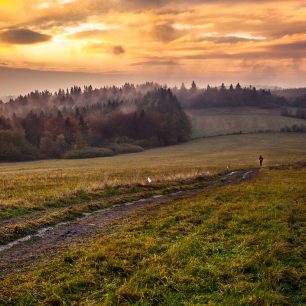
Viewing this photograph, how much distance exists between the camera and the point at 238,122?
163250mm

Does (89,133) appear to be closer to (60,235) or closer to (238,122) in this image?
(238,122)

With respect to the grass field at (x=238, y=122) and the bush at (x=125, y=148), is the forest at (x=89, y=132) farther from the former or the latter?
the grass field at (x=238, y=122)

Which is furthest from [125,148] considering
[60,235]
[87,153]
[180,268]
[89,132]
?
[180,268]

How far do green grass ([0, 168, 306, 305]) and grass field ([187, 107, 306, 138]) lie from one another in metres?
132

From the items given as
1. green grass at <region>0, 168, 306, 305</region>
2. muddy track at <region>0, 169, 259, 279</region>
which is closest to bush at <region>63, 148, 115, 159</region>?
muddy track at <region>0, 169, 259, 279</region>

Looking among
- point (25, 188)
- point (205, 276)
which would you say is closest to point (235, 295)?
point (205, 276)

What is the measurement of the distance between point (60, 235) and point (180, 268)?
6.39 metres

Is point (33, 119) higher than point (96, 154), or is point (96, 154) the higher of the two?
point (33, 119)

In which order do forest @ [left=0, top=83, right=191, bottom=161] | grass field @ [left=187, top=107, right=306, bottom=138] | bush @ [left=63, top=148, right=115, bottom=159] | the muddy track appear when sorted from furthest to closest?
grass field @ [left=187, top=107, right=306, bottom=138] → forest @ [left=0, top=83, right=191, bottom=161] → bush @ [left=63, top=148, right=115, bottom=159] → the muddy track

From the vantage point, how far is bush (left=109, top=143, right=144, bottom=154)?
115088mm

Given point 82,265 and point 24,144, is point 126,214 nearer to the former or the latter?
point 82,265

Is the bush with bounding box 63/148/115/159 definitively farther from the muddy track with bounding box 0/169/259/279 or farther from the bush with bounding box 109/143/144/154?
the muddy track with bounding box 0/169/259/279

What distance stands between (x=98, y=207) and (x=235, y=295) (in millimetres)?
13589

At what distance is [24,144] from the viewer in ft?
350
